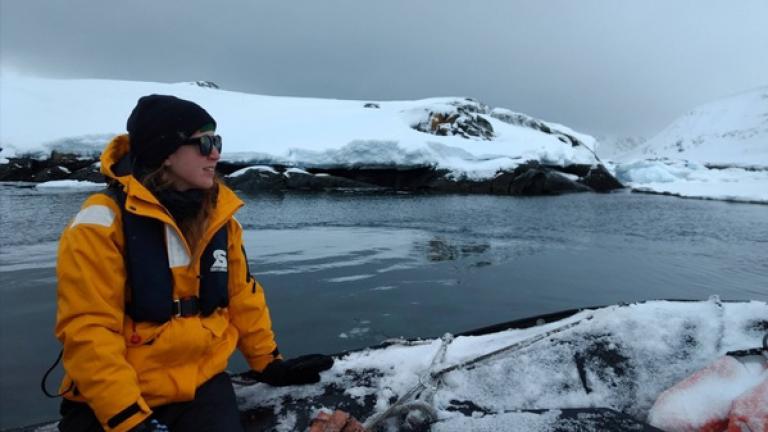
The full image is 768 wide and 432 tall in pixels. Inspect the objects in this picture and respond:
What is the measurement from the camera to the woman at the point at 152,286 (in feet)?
4.47

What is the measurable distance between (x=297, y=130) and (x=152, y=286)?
1026 inches

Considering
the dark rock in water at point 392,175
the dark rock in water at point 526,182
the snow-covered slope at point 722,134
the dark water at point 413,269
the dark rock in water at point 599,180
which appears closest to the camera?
the dark water at point 413,269

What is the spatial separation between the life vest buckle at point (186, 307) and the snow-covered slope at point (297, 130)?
69.2ft

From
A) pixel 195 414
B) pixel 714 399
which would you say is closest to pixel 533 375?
pixel 714 399

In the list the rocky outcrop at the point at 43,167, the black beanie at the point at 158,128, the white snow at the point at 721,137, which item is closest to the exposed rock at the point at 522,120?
the white snow at the point at 721,137

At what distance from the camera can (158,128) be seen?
1.57 metres

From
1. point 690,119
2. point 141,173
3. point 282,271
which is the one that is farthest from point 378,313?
point 690,119

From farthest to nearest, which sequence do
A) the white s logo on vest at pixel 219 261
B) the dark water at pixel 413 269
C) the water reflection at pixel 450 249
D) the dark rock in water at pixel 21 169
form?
1. the dark rock in water at pixel 21 169
2. the water reflection at pixel 450 249
3. the dark water at pixel 413 269
4. the white s logo on vest at pixel 219 261

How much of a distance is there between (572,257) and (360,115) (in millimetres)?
24248

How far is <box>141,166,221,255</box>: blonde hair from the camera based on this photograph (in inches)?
62.4

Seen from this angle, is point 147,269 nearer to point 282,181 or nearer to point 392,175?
point 282,181

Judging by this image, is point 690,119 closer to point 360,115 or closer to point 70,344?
point 360,115

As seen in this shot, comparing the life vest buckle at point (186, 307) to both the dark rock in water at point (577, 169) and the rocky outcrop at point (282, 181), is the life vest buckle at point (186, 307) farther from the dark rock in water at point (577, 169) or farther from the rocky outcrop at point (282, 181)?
the dark rock in water at point (577, 169)

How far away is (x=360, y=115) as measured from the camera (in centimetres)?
3028
